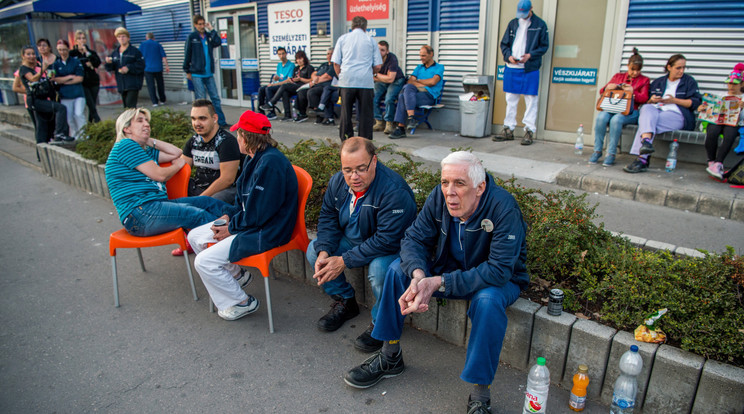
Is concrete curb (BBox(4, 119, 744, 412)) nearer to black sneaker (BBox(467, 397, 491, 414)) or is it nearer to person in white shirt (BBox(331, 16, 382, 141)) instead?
black sneaker (BBox(467, 397, 491, 414))

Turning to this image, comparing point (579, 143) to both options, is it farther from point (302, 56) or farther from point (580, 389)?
point (302, 56)

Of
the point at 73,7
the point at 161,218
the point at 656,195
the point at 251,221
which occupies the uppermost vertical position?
the point at 73,7

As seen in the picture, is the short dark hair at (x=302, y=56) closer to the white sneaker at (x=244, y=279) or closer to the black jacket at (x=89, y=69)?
the black jacket at (x=89, y=69)

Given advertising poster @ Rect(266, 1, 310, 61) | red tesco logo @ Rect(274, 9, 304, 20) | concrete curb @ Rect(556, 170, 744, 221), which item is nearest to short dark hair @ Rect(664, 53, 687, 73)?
concrete curb @ Rect(556, 170, 744, 221)

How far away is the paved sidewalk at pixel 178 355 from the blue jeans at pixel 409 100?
5185mm

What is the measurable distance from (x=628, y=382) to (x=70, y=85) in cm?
959

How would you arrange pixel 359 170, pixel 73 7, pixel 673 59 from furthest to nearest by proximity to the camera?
1. pixel 73 7
2. pixel 673 59
3. pixel 359 170

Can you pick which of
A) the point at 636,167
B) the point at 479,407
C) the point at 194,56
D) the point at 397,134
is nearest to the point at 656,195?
the point at 636,167

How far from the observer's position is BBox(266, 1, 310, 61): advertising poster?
11430 millimetres

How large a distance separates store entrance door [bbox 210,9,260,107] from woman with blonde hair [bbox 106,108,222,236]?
30.8 feet

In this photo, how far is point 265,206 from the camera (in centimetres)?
356

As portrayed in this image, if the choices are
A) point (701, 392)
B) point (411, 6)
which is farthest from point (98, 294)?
point (411, 6)

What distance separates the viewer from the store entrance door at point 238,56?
13062mm

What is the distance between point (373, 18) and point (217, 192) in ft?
21.9
